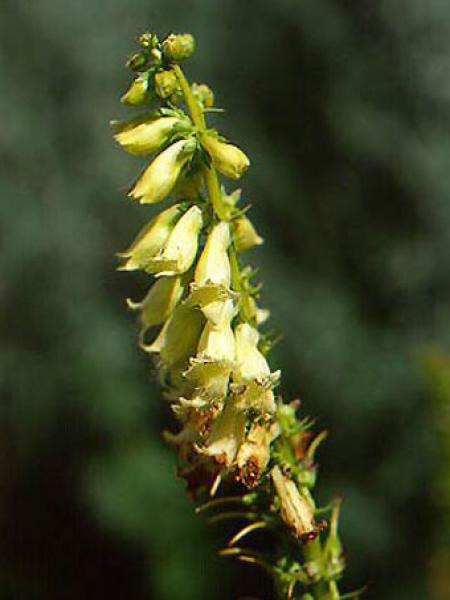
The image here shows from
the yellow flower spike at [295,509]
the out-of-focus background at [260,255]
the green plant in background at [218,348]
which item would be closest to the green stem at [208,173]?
the green plant in background at [218,348]

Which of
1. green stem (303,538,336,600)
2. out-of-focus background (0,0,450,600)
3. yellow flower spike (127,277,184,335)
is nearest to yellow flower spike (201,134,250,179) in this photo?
yellow flower spike (127,277,184,335)

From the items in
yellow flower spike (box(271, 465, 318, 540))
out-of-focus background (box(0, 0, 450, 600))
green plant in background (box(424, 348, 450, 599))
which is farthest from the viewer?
out-of-focus background (box(0, 0, 450, 600))

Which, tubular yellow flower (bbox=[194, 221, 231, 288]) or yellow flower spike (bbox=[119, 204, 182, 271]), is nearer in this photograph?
tubular yellow flower (bbox=[194, 221, 231, 288])

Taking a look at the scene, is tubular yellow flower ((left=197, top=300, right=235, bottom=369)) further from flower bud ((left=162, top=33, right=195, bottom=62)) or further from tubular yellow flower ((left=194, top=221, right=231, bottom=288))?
flower bud ((left=162, top=33, right=195, bottom=62))

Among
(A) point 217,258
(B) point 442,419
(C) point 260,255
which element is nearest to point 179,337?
(A) point 217,258

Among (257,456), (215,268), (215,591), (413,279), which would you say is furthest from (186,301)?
(413,279)

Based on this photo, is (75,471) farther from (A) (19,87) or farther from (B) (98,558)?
(A) (19,87)

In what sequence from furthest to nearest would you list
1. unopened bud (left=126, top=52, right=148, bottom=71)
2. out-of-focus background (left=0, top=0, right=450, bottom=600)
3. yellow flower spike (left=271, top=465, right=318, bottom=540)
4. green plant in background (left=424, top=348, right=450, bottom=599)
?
out-of-focus background (left=0, top=0, right=450, bottom=600) < green plant in background (left=424, top=348, right=450, bottom=599) < unopened bud (left=126, top=52, right=148, bottom=71) < yellow flower spike (left=271, top=465, right=318, bottom=540)

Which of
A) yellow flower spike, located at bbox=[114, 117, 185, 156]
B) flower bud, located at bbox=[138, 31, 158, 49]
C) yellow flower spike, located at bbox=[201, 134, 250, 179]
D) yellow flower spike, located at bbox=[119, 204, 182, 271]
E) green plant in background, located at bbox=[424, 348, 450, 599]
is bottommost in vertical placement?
yellow flower spike, located at bbox=[119, 204, 182, 271]
